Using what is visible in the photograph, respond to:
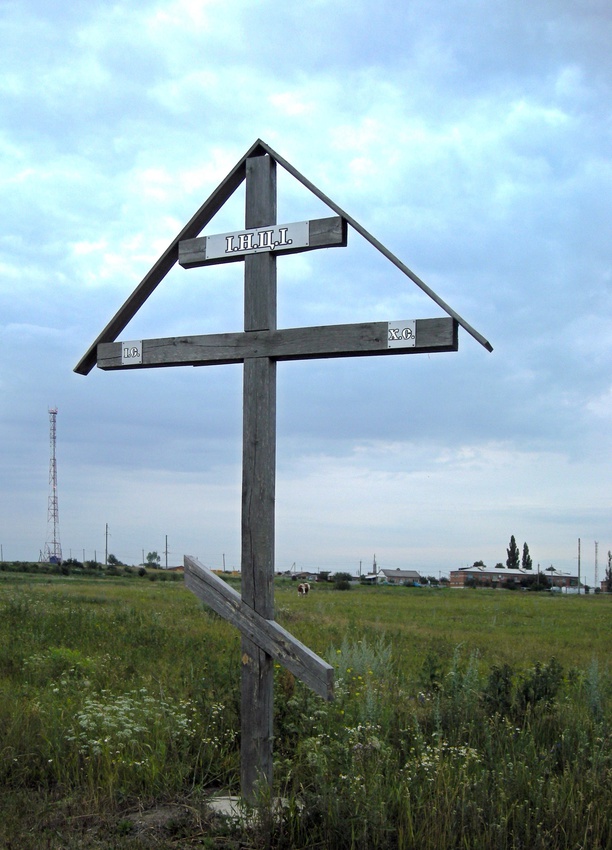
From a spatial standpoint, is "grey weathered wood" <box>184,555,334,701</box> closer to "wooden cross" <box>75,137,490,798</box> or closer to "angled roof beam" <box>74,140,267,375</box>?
"wooden cross" <box>75,137,490,798</box>

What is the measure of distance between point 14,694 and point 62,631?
13.5 feet

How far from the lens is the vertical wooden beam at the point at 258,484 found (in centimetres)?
540

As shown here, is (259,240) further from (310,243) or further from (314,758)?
(314,758)

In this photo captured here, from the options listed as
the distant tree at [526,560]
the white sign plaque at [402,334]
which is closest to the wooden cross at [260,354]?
the white sign plaque at [402,334]

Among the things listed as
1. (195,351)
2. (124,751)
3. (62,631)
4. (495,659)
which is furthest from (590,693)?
(62,631)

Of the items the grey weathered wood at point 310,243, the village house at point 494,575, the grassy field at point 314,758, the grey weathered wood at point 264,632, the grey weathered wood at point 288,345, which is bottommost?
the village house at point 494,575

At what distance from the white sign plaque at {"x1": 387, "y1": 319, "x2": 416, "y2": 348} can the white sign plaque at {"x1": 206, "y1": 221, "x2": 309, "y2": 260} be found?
36.2 inches

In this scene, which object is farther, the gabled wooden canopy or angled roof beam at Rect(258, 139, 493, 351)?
the gabled wooden canopy

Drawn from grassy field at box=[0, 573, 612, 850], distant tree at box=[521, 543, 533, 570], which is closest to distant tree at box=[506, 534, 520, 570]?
distant tree at box=[521, 543, 533, 570]

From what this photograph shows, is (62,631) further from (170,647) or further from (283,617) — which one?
(283,617)

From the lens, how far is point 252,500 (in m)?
5.64

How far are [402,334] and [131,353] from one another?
7.32 feet

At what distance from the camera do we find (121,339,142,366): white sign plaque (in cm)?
630

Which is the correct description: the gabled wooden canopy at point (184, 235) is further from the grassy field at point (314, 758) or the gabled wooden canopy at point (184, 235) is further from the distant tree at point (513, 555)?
the distant tree at point (513, 555)
